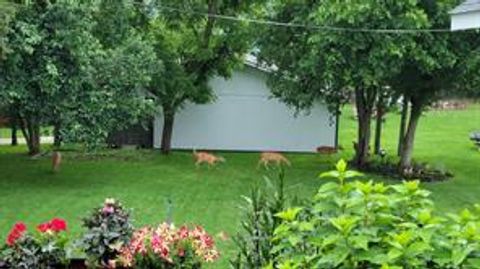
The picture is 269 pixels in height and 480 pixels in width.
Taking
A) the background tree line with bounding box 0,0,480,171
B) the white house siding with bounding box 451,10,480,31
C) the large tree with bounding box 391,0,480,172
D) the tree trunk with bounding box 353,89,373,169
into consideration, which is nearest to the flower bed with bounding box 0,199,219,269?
the white house siding with bounding box 451,10,480,31

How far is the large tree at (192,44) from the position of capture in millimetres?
19828

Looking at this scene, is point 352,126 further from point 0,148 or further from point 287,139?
point 0,148

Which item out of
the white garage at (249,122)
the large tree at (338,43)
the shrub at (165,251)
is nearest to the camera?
the shrub at (165,251)

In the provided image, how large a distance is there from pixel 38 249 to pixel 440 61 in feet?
36.3

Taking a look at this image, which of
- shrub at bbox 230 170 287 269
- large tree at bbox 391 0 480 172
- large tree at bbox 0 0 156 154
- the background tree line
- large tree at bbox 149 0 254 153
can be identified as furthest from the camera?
large tree at bbox 149 0 254 153

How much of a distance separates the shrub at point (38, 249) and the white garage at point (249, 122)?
19.0 metres

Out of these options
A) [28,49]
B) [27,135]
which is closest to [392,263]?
[28,49]

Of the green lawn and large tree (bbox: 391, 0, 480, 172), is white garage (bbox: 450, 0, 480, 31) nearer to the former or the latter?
the green lawn

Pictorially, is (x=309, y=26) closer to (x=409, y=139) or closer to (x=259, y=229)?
(x=409, y=139)

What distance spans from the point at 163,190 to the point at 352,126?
19.0m

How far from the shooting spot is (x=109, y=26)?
17.2 meters

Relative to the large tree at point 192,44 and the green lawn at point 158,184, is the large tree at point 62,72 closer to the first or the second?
the green lawn at point 158,184

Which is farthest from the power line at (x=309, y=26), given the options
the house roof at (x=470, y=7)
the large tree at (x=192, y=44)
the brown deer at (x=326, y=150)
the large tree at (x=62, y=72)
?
the house roof at (x=470, y=7)

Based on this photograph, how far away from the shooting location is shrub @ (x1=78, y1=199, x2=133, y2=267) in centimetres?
528
